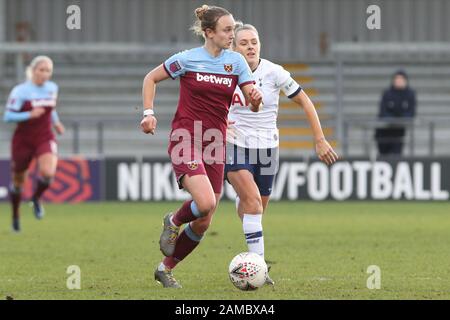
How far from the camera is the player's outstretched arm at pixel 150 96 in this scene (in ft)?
29.1

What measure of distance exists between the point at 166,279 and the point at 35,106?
7.80 m

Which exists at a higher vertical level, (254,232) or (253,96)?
(253,96)

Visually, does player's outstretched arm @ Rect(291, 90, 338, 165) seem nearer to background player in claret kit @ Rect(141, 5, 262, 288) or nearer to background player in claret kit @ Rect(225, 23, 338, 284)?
background player in claret kit @ Rect(225, 23, 338, 284)

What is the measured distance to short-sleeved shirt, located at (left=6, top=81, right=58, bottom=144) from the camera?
16.6 metres

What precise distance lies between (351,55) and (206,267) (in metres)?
16.0

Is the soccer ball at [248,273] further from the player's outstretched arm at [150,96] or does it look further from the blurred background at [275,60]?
the blurred background at [275,60]

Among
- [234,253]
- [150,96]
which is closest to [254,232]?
[150,96]

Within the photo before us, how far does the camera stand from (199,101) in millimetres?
9320

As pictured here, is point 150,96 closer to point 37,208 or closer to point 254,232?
point 254,232

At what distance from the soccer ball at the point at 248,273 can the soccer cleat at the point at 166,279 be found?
0.53 m

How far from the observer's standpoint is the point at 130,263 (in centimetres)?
1142

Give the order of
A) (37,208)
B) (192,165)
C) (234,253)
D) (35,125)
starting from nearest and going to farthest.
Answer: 1. (192,165)
2. (234,253)
3. (35,125)
4. (37,208)

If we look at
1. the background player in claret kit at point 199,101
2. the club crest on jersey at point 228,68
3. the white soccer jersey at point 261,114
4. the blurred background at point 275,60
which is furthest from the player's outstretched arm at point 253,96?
the blurred background at point 275,60
